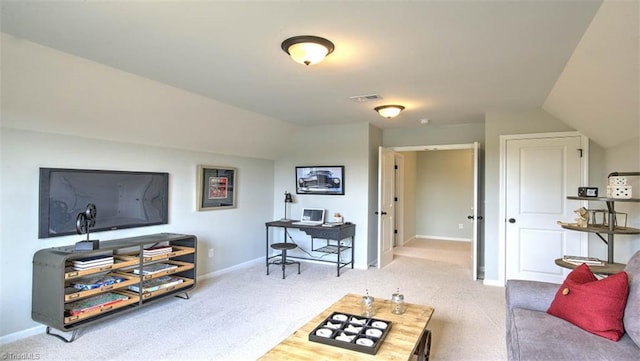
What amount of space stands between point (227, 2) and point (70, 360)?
2.70 m

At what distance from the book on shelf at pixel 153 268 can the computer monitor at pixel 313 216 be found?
2.24m

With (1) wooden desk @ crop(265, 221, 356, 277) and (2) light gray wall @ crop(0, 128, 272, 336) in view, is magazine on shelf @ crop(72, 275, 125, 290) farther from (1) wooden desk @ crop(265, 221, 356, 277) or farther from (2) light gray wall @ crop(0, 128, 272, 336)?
(1) wooden desk @ crop(265, 221, 356, 277)


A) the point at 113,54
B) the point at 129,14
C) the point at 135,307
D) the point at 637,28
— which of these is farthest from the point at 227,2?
the point at 135,307

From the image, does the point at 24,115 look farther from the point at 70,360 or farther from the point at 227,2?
the point at 227,2

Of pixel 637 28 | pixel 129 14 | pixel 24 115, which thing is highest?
pixel 129 14

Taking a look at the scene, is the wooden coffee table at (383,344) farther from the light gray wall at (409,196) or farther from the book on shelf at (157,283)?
the light gray wall at (409,196)

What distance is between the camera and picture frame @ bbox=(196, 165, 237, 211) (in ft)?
15.4

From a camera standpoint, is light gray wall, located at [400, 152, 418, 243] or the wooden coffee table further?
light gray wall, located at [400, 152, 418, 243]

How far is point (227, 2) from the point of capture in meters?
1.90

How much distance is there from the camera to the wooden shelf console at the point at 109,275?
9.32 ft

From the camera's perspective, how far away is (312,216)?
5605 mm

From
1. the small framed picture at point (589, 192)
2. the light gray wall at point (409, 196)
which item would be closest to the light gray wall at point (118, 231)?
the light gray wall at point (409, 196)

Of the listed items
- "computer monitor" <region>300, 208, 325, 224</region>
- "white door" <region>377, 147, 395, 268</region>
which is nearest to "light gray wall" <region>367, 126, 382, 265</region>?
"white door" <region>377, 147, 395, 268</region>

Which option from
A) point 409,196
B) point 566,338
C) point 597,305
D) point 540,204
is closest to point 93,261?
point 566,338
